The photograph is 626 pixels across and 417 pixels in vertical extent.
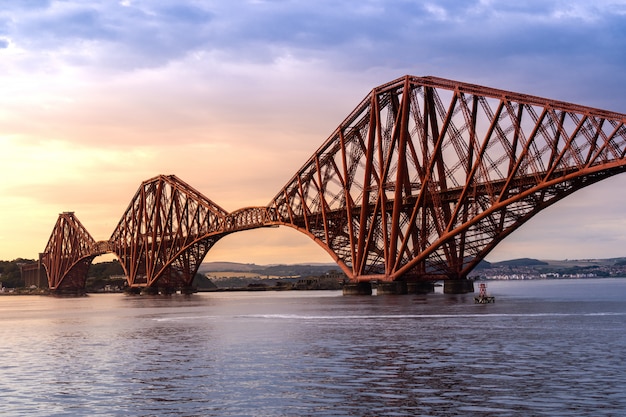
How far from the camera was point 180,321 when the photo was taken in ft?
277

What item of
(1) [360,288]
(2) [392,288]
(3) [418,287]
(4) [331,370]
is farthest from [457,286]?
(4) [331,370]

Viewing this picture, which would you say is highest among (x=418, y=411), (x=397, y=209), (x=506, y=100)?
(x=506, y=100)

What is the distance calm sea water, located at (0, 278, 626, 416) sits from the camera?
29891 mm

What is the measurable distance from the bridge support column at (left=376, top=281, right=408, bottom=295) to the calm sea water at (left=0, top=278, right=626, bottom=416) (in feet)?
166

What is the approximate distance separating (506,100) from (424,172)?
741 inches

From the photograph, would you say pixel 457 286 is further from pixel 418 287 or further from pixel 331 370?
pixel 331 370

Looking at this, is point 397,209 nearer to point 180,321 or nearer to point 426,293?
point 426,293

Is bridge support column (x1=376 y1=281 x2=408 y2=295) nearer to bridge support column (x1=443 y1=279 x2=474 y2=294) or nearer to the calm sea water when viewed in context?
bridge support column (x1=443 y1=279 x2=474 y2=294)

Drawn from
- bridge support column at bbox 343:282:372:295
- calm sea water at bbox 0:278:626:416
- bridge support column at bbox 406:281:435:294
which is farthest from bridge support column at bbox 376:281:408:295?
calm sea water at bbox 0:278:626:416

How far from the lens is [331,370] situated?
38.8 meters

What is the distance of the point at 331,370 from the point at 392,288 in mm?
80977

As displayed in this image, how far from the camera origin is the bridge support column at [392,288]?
119m

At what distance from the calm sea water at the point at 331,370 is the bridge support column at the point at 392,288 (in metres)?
50.5

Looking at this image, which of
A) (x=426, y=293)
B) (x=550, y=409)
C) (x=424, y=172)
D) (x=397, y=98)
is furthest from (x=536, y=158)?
(x=550, y=409)
